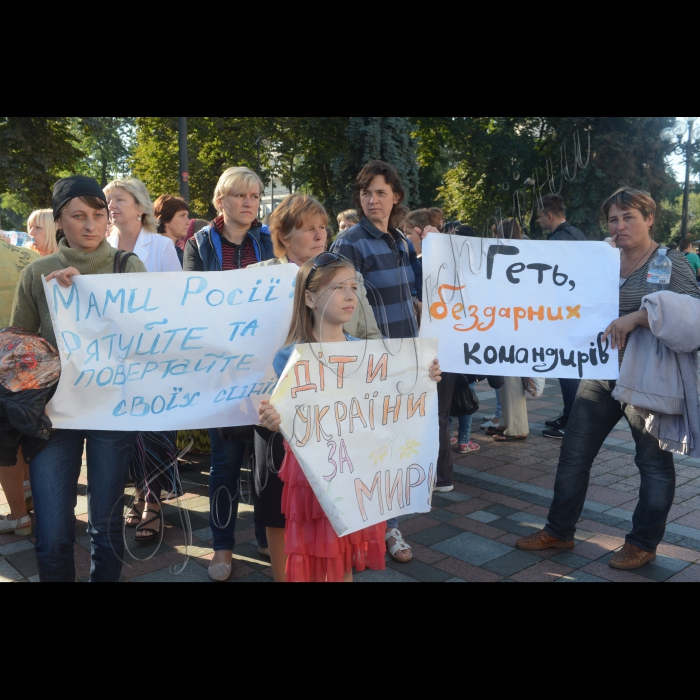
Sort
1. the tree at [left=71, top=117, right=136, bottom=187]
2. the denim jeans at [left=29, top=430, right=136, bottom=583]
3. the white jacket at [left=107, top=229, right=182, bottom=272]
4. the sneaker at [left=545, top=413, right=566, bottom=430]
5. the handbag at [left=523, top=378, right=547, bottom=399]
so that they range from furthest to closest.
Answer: the tree at [left=71, top=117, right=136, bottom=187] < the sneaker at [left=545, top=413, right=566, bottom=430] < the handbag at [left=523, top=378, right=547, bottom=399] < the white jacket at [left=107, top=229, right=182, bottom=272] < the denim jeans at [left=29, top=430, right=136, bottom=583]

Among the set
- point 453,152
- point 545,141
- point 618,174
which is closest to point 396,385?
point 618,174

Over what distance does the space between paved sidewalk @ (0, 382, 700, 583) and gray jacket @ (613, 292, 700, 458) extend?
0.74m

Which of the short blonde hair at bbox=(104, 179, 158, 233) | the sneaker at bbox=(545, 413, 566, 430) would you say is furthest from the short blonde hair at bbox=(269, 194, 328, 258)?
the sneaker at bbox=(545, 413, 566, 430)

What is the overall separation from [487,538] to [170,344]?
212 centimetres

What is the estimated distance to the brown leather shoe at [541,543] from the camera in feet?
12.0

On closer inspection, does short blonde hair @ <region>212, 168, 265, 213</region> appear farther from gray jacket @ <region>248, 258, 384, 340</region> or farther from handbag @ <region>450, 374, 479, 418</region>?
handbag @ <region>450, 374, 479, 418</region>

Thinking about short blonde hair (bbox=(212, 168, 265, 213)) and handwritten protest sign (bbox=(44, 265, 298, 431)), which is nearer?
handwritten protest sign (bbox=(44, 265, 298, 431))

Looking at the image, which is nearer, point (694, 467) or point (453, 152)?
point (694, 467)

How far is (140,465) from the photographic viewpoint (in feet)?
12.3

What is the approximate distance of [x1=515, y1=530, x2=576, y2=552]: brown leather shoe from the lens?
3.66m

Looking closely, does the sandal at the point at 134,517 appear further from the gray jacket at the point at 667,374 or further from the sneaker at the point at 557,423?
the sneaker at the point at 557,423

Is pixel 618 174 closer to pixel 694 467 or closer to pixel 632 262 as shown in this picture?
pixel 694 467

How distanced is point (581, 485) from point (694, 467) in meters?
2.18

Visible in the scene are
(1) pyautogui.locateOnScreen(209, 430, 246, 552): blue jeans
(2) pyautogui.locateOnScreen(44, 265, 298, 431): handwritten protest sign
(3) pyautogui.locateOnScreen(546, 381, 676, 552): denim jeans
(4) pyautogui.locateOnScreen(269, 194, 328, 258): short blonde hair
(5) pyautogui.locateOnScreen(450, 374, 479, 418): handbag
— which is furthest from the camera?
(5) pyautogui.locateOnScreen(450, 374, 479, 418): handbag
